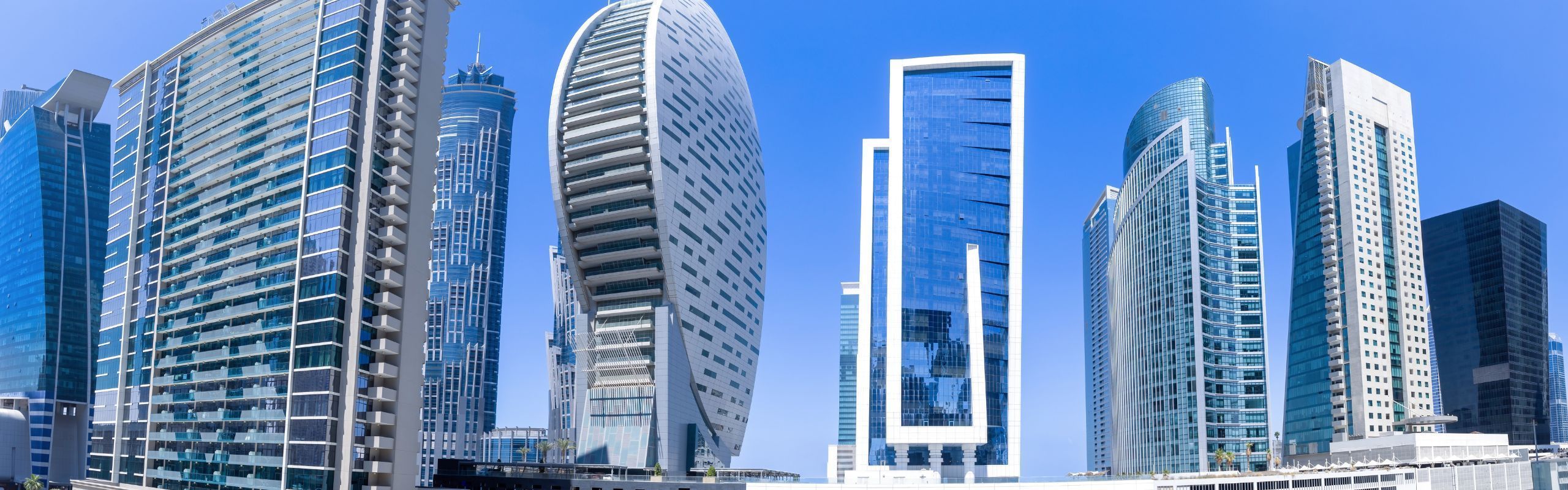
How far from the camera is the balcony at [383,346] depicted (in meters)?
83.9

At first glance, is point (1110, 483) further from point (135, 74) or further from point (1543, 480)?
point (135, 74)

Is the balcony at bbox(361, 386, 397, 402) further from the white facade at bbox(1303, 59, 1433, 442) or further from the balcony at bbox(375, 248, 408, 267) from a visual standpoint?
the white facade at bbox(1303, 59, 1433, 442)

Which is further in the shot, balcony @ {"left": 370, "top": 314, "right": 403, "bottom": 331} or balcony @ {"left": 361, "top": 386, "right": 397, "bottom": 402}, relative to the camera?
balcony @ {"left": 370, "top": 314, "right": 403, "bottom": 331}

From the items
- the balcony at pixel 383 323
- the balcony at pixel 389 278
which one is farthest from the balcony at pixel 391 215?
the balcony at pixel 383 323

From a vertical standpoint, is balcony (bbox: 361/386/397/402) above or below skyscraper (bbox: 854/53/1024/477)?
below

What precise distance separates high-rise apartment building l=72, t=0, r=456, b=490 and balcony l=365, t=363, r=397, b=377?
145 mm

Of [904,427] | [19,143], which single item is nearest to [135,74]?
[19,143]

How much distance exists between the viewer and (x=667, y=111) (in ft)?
426

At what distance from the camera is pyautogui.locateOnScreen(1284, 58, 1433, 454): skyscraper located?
164 m

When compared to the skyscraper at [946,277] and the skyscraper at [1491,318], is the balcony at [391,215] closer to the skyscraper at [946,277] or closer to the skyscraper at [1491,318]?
the skyscraper at [946,277]

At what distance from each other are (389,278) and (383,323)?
367 cm

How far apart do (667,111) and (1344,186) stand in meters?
106

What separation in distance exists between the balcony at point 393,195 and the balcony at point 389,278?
531 cm

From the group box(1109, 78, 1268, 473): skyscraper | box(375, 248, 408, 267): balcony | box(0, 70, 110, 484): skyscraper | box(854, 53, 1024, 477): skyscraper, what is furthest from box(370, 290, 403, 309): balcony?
box(1109, 78, 1268, 473): skyscraper
